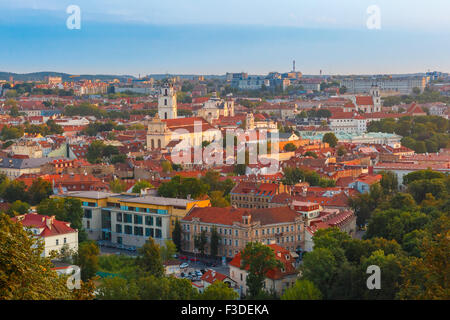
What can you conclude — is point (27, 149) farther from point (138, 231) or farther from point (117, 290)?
point (117, 290)

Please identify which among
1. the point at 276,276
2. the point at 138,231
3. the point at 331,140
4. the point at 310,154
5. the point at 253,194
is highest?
the point at 331,140

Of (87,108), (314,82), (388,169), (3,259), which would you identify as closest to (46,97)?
(87,108)

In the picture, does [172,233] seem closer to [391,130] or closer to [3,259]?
[3,259]

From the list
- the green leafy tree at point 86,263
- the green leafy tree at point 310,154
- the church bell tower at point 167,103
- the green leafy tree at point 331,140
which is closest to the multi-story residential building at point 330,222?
the green leafy tree at point 86,263

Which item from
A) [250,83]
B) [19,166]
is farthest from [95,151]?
[250,83]

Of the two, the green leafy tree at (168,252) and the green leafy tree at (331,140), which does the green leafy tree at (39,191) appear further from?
the green leafy tree at (331,140)

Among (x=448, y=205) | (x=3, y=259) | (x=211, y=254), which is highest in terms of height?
(x=3, y=259)
